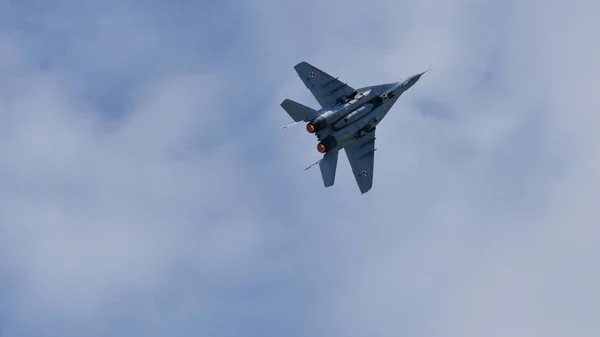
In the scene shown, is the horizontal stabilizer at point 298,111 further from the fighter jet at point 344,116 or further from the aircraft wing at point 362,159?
the aircraft wing at point 362,159

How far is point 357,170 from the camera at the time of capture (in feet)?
287

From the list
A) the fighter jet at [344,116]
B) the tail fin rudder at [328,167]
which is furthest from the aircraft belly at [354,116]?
the tail fin rudder at [328,167]

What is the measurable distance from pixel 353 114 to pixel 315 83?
19.1 feet

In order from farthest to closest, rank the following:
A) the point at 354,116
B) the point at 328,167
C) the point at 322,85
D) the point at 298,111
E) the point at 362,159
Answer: the point at 322,85 < the point at 362,159 < the point at 354,116 < the point at 298,111 < the point at 328,167

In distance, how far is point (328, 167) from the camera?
84.9m

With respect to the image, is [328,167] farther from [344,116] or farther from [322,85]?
[322,85]

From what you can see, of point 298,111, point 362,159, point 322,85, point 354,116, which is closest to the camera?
point 298,111

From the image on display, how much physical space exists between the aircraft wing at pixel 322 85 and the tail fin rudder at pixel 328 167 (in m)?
5.51

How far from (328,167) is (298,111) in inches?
248

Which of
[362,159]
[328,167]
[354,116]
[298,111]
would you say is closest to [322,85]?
[298,111]

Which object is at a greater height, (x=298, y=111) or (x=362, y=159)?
(x=298, y=111)

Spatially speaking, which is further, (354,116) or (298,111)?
(354,116)

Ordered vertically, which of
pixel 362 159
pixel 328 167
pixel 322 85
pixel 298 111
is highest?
pixel 322 85

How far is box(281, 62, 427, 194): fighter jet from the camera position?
84.7 metres
